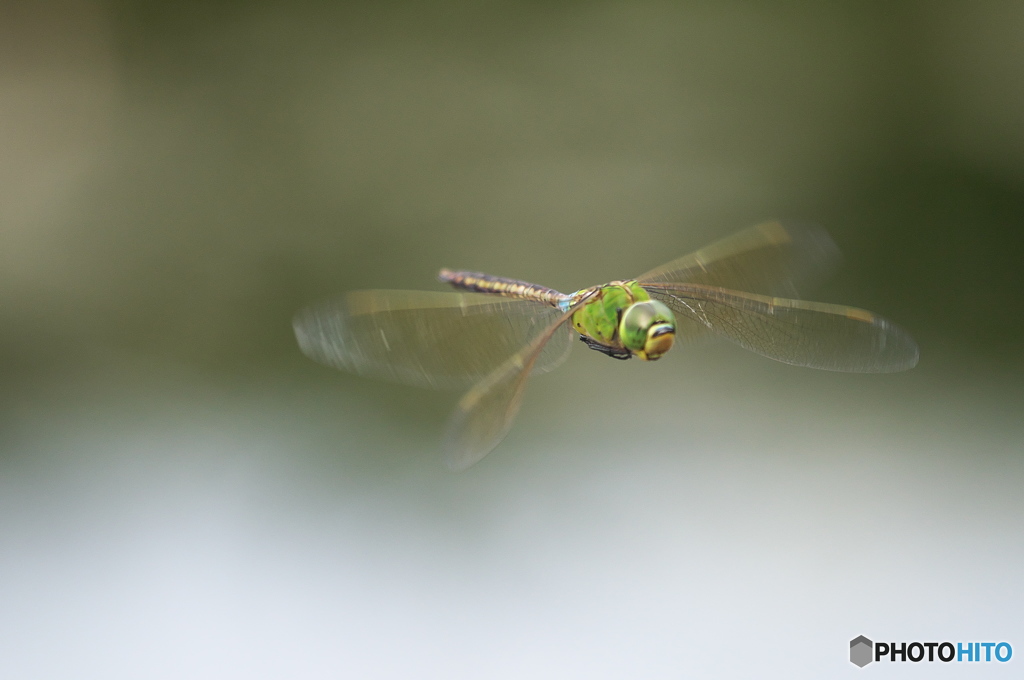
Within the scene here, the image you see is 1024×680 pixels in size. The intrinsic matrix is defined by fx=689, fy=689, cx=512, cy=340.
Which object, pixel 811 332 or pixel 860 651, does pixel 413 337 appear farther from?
pixel 860 651

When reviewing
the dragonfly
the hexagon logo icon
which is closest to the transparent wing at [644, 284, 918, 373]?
the dragonfly

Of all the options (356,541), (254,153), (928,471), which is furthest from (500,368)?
(928,471)

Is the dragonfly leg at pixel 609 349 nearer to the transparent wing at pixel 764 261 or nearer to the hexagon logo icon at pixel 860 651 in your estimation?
the transparent wing at pixel 764 261

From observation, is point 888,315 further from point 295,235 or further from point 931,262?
point 295,235

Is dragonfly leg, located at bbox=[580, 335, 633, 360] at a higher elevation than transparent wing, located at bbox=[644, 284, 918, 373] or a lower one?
lower

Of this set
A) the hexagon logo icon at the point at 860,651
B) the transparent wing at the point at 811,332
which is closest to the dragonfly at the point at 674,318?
the transparent wing at the point at 811,332

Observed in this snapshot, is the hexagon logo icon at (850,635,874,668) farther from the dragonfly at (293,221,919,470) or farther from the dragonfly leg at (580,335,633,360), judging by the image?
the dragonfly leg at (580,335,633,360)
